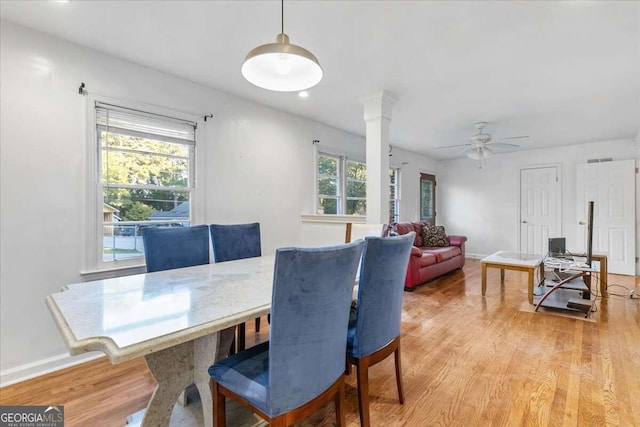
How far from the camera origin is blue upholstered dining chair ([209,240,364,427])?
106 cm

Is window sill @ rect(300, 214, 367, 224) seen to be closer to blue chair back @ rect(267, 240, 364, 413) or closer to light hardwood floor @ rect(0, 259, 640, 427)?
light hardwood floor @ rect(0, 259, 640, 427)

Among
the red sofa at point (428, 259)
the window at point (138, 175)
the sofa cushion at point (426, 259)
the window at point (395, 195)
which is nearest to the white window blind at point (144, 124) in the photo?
the window at point (138, 175)

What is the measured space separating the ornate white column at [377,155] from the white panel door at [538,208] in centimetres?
→ 460

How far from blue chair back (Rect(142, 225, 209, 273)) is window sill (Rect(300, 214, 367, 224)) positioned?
1.88m

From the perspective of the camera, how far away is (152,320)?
3.55 ft

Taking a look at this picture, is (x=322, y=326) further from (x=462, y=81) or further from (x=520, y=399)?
(x=462, y=81)

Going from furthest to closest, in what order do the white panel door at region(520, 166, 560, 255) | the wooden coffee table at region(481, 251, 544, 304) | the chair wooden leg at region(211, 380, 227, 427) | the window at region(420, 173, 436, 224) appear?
the window at region(420, 173, 436, 224), the white panel door at region(520, 166, 560, 255), the wooden coffee table at region(481, 251, 544, 304), the chair wooden leg at region(211, 380, 227, 427)

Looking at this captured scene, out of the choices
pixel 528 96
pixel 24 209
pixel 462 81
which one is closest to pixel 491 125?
pixel 528 96

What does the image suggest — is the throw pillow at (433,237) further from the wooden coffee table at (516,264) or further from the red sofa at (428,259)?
the wooden coffee table at (516,264)

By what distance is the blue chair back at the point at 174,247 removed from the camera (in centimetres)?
207

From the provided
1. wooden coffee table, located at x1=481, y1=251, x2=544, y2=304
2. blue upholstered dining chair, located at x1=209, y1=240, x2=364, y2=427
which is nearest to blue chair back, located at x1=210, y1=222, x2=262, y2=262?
blue upholstered dining chair, located at x1=209, y1=240, x2=364, y2=427

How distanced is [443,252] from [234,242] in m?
3.55

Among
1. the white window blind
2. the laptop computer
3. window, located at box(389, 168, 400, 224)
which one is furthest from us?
window, located at box(389, 168, 400, 224)

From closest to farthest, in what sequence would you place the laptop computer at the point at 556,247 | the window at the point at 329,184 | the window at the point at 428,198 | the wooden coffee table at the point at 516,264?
the wooden coffee table at the point at 516,264
the laptop computer at the point at 556,247
the window at the point at 329,184
the window at the point at 428,198
